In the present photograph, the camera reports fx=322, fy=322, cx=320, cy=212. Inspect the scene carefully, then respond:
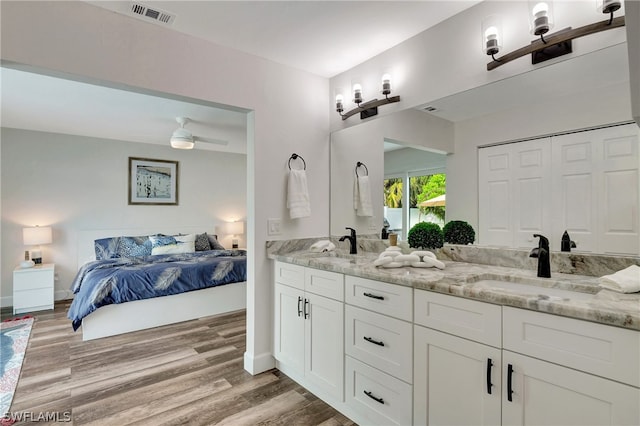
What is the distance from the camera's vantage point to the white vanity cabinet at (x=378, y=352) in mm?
1618

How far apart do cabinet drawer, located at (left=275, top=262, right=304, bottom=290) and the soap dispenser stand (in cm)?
153

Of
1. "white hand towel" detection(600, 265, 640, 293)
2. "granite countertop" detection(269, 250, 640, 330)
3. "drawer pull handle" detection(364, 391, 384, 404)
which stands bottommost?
"drawer pull handle" detection(364, 391, 384, 404)

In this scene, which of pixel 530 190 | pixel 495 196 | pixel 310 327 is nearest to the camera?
pixel 530 190

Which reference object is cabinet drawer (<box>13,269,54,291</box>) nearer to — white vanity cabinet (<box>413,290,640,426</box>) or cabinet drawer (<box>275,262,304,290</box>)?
cabinet drawer (<box>275,262,304,290</box>)

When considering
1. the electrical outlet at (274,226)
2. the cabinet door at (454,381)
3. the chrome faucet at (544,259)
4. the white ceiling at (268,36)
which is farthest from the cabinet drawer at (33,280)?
the chrome faucet at (544,259)

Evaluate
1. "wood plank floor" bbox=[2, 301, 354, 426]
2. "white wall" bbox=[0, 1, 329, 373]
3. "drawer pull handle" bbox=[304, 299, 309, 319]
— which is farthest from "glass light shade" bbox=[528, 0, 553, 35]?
"wood plank floor" bbox=[2, 301, 354, 426]

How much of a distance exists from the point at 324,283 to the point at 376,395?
0.70m

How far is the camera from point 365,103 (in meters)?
2.58

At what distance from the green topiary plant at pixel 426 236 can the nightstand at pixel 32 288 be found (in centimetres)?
484

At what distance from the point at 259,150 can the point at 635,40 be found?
7.11 ft

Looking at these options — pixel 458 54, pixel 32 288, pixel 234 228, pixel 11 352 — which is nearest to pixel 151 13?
pixel 458 54

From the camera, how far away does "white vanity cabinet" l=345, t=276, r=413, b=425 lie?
1.62 m

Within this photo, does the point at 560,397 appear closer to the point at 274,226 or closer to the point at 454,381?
Answer: the point at 454,381

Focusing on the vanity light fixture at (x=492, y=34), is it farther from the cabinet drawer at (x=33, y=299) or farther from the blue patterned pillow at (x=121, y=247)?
the cabinet drawer at (x=33, y=299)
